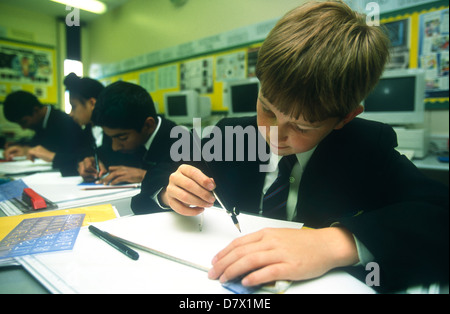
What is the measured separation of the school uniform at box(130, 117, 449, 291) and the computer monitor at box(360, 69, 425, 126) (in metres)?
Result: 1.03

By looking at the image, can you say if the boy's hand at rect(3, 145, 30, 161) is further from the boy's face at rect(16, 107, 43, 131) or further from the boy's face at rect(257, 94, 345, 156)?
the boy's face at rect(257, 94, 345, 156)

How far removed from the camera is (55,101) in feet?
11.6

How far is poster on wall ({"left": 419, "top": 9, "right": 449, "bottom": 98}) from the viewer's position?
1559 millimetres

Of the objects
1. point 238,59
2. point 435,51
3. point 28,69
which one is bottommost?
point 435,51

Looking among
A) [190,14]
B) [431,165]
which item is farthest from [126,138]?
[431,165]

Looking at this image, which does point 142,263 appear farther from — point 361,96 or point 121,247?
point 361,96

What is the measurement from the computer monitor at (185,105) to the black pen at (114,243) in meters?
1.87

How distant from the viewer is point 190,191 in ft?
1.51

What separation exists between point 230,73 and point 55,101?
8.66 ft

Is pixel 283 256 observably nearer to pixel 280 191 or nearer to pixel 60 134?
pixel 280 191

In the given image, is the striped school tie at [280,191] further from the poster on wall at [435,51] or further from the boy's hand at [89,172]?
the poster on wall at [435,51]

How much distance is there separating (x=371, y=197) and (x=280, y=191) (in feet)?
0.62

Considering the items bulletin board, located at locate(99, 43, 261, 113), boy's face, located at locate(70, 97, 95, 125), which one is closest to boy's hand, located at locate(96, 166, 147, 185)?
boy's face, located at locate(70, 97, 95, 125)
